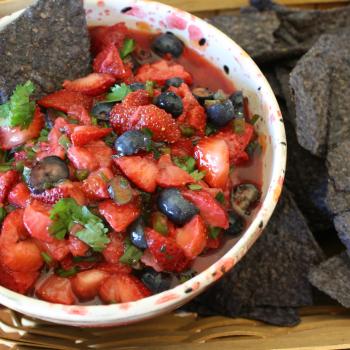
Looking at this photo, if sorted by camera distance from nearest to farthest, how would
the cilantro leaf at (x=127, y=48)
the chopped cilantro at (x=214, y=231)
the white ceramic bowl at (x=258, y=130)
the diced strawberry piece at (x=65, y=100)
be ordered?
the white ceramic bowl at (x=258, y=130) < the chopped cilantro at (x=214, y=231) < the diced strawberry piece at (x=65, y=100) < the cilantro leaf at (x=127, y=48)

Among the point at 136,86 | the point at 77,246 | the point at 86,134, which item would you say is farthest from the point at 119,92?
the point at 77,246

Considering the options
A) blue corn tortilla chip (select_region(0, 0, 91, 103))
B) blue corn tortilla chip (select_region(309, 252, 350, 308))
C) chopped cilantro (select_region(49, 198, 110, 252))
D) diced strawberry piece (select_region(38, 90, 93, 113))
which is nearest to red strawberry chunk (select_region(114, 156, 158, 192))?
chopped cilantro (select_region(49, 198, 110, 252))

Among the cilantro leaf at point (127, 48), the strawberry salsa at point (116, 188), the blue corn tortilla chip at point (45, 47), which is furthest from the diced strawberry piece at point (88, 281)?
the cilantro leaf at point (127, 48)

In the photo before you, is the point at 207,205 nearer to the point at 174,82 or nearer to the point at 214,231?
the point at 214,231

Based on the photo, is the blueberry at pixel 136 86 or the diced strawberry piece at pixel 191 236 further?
the blueberry at pixel 136 86

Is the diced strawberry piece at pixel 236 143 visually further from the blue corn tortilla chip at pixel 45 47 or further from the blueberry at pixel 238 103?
the blue corn tortilla chip at pixel 45 47

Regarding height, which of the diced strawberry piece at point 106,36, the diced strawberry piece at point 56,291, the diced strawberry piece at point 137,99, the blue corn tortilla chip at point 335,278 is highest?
the diced strawberry piece at point 106,36

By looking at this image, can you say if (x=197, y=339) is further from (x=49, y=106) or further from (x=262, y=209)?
(x=49, y=106)
